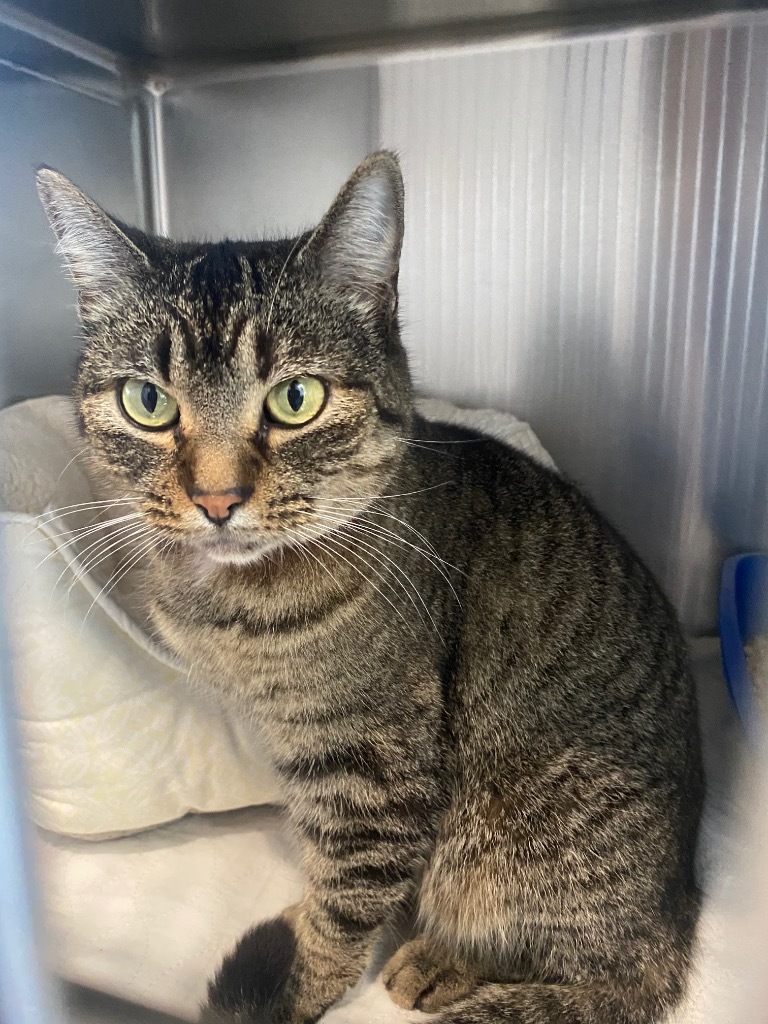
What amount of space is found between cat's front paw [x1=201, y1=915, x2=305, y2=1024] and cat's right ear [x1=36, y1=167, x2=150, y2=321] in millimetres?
837

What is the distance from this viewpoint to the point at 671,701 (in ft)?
3.07

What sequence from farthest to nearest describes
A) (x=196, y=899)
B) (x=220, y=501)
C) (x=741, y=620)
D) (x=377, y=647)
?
(x=741, y=620)
(x=196, y=899)
(x=377, y=647)
(x=220, y=501)

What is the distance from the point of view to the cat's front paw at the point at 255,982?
83 cm

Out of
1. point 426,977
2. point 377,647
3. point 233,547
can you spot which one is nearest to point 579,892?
point 426,977

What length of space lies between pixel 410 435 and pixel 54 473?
57 cm

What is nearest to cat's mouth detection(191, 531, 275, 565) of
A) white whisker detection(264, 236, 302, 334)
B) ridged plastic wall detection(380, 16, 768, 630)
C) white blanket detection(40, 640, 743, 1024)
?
white whisker detection(264, 236, 302, 334)

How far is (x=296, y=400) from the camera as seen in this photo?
795 millimetres

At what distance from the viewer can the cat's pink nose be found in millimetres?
728

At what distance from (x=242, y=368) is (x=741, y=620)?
3.16ft

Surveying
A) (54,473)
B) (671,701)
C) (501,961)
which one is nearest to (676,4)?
(671,701)

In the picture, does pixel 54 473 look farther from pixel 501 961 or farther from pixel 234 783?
pixel 501 961

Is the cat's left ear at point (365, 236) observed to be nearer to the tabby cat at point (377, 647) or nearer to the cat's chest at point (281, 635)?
the tabby cat at point (377, 647)

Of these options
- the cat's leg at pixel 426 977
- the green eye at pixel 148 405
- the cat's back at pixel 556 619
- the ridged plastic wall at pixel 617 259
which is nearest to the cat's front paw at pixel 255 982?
the cat's leg at pixel 426 977

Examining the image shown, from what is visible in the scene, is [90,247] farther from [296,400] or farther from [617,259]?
[617,259]
